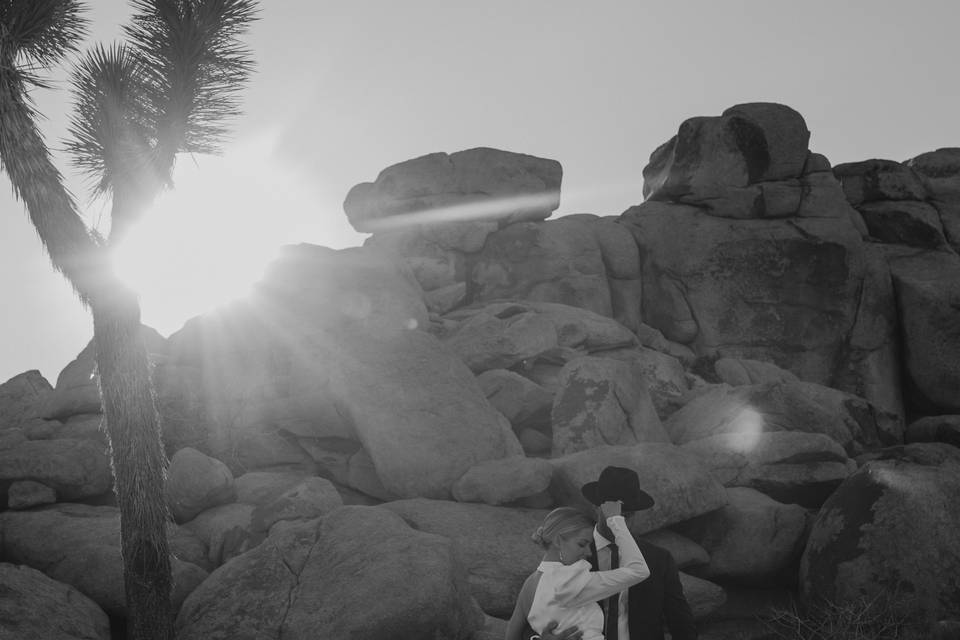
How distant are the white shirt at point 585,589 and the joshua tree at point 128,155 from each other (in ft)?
17.0

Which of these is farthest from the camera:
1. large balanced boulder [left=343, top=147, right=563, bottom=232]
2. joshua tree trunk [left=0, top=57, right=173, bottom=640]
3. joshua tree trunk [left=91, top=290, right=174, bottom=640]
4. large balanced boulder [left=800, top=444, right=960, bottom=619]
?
large balanced boulder [left=343, top=147, right=563, bottom=232]

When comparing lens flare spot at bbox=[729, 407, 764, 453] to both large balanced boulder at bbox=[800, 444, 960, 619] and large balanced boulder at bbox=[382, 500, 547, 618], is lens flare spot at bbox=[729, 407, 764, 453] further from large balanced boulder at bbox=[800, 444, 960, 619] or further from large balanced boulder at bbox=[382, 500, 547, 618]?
large balanced boulder at bbox=[382, 500, 547, 618]

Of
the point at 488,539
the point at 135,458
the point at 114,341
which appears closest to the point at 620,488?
the point at 488,539

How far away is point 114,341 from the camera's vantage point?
Result: 927cm

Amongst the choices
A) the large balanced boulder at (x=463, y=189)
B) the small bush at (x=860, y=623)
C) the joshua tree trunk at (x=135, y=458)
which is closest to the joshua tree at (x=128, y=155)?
the joshua tree trunk at (x=135, y=458)

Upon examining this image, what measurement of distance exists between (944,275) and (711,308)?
7.26 m

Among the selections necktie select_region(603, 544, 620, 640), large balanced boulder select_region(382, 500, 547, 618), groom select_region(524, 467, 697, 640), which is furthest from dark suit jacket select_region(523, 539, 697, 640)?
large balanced boulder select_region(382, 500, 547, 618)

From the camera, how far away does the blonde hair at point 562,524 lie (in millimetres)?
4969

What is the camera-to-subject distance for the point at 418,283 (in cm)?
2119

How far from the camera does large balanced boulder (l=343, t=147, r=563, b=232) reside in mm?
25203

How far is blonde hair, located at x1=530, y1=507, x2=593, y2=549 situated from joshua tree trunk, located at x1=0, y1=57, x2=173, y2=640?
5368mm

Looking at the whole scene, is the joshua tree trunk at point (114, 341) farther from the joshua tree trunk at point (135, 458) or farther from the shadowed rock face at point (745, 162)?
the shadowed rock face at point (745, 162)

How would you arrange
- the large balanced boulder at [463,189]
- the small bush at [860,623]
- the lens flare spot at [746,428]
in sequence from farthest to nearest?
the large balanced boulder at [463,189], the lens flare spot at [746,428], the small bush at [860,623]

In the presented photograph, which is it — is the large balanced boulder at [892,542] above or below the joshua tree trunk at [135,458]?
below
